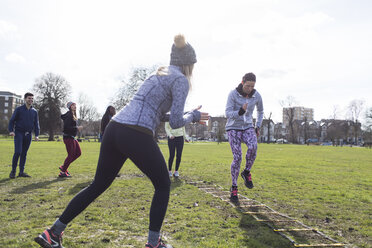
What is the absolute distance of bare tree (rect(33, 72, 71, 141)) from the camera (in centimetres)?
5153

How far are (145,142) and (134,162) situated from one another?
0.78 ft

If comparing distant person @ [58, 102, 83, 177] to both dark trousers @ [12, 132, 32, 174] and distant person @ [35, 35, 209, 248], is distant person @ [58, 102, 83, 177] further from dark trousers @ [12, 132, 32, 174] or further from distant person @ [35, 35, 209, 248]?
distant person @ [35, 35, 209, 248]

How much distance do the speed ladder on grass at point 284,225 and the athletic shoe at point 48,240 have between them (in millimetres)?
2597

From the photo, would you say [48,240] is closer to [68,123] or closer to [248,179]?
[248,179]

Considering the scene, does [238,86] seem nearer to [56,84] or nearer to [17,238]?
[17,238]

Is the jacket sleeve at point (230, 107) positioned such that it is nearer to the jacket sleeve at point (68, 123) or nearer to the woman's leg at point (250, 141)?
the woman's leg at point (250, 141)

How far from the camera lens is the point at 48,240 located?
8.64 ft

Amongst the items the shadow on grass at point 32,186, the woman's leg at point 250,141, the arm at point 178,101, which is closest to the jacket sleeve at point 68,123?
the shadow on grass at point 32,186

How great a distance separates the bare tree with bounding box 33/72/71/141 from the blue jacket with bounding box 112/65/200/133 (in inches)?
2156

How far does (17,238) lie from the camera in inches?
123

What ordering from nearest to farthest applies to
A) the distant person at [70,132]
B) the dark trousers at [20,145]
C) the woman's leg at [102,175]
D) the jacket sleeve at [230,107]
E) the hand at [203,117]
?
1. the woman's leg at [102,175]
2. the hand at [203,117]
3. the jacket sleeve at [230,107]
4. the dark trousers at [20,145]
5. the distant person at [70,132]

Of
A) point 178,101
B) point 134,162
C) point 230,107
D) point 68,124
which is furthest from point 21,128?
point 178,101

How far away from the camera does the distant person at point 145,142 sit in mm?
2537

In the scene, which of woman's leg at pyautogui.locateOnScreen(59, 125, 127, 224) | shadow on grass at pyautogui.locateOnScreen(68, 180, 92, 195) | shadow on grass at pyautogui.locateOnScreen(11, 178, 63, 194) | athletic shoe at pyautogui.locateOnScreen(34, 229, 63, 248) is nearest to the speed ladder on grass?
woman's leg at pyautogui.locateOnScreen(59, 125, 127, 224)
